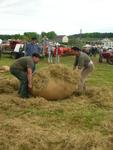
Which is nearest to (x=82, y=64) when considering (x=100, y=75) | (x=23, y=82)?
(x=23, y=82)

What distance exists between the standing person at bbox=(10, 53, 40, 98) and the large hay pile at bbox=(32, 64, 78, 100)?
218 millimetres

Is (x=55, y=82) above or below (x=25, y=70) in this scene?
below

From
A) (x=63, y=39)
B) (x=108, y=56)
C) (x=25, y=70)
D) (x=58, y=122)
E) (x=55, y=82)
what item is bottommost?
(x=63, y=39)

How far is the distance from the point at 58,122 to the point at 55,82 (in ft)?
9.53

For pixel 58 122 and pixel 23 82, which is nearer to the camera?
pixel 58 122

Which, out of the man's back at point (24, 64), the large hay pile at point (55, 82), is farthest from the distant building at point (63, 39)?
the man's back at point (24, 64)

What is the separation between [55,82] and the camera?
473 inches

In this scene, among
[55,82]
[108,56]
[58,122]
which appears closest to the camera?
[58,122]

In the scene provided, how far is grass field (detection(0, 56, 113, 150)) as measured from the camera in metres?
7.49

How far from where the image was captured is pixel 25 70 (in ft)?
39.5

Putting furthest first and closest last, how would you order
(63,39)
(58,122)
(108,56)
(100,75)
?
(63,39) < (108,56) < (100,75) < (58,122)

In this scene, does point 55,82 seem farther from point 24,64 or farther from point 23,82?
point 24,64

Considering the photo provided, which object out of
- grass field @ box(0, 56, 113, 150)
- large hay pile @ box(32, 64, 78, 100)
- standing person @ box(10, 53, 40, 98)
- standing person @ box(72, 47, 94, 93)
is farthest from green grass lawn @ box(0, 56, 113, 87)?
standing person @ box(10, 53, 40, 98)

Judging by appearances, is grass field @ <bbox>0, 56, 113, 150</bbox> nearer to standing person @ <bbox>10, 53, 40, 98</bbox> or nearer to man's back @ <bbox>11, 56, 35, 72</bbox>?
standing person @ <bbox>10, 53, 40, 98</bbox>
